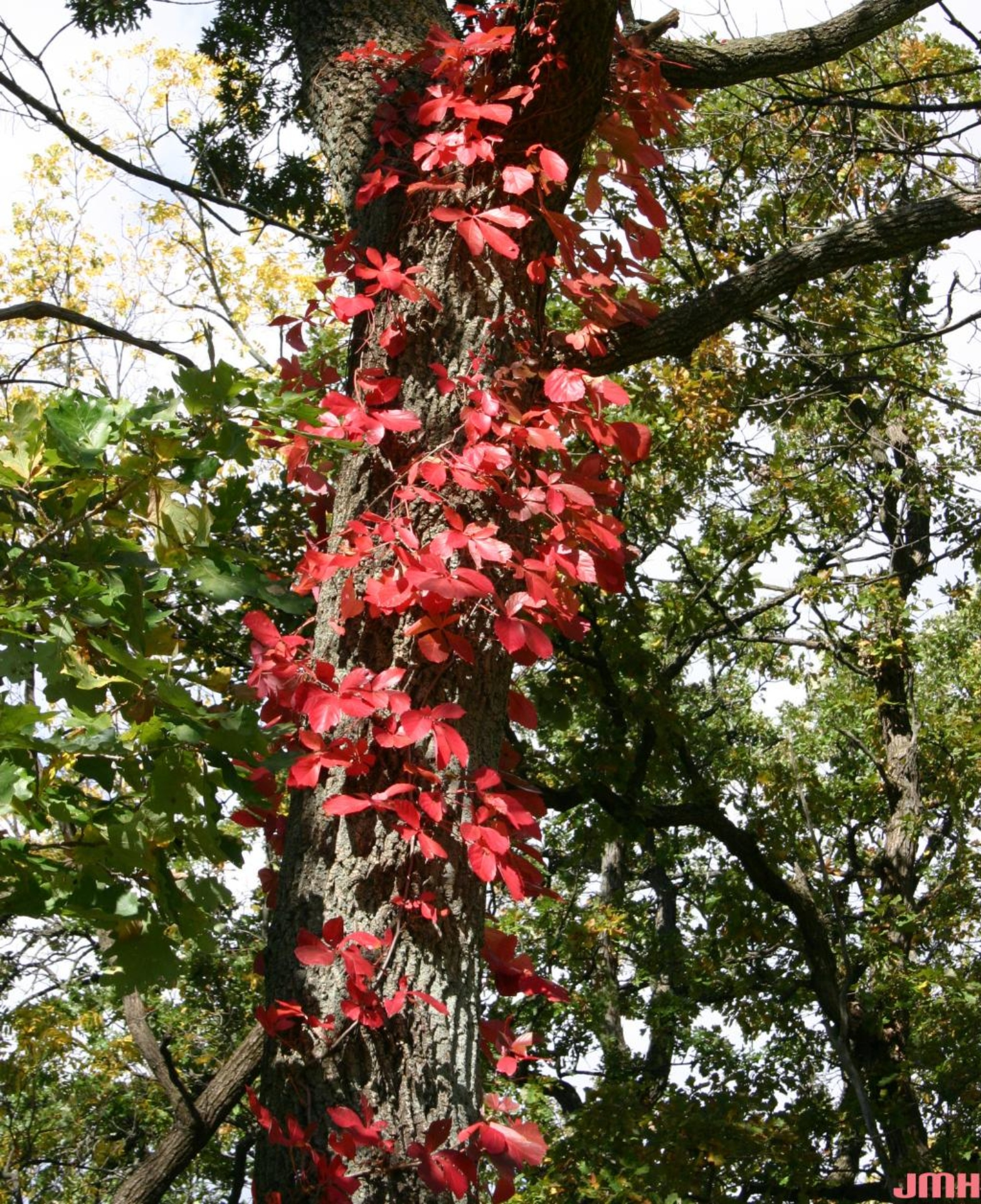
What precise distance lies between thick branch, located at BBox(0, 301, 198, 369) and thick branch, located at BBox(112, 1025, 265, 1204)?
297 cm

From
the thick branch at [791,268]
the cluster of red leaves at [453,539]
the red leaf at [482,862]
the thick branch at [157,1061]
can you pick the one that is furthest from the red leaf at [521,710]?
the thick branch at [157,1061]

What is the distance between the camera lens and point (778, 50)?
9.41ft

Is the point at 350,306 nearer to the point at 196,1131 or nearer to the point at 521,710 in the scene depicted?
the point at 521,710

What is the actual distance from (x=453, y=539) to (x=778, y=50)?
1840 mm

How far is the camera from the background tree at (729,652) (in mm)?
1961

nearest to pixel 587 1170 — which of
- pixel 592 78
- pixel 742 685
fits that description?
pixel 592 78

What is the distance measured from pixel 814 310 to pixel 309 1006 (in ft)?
19.8

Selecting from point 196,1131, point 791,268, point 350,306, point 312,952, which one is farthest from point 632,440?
point 196,1131

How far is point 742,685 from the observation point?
10398mm

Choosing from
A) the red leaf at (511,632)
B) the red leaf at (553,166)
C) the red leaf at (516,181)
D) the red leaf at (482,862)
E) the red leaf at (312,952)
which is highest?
the red leaf at (553,166)

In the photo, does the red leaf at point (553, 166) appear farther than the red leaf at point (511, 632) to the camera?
Yes

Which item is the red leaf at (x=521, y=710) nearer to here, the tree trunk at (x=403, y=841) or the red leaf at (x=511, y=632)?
→ the tree trunk at (x=403, y=841)

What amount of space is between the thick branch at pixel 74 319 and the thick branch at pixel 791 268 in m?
0.95

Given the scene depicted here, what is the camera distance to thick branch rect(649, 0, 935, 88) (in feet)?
9.07
